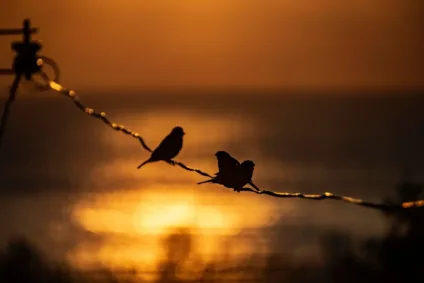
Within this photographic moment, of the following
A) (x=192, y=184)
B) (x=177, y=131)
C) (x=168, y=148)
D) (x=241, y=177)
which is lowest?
(x=241, y=177)

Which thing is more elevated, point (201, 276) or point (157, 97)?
point (157, 97)

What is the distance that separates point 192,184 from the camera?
47.4 meters

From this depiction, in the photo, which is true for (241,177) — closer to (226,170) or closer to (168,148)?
(226,170)

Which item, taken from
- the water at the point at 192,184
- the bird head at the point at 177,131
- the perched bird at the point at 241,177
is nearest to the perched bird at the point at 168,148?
the bird head at the point at 177,131

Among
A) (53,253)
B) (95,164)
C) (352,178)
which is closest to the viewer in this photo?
(53,253)

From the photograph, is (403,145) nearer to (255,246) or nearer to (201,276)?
(255,246)

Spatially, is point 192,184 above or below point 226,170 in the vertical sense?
above

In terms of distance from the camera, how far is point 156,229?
112 ft

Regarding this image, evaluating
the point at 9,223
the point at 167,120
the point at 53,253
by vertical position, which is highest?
the point at 167,120

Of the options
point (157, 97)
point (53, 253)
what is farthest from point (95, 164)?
point (157, 97)

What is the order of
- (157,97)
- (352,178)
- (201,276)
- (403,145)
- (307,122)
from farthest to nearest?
1. (157,97)
2. (307,122)
3. (403,145)
4. (352,178)
5. (201,276)

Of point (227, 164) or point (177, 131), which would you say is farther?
point (177, 131)

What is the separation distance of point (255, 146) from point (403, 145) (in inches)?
465

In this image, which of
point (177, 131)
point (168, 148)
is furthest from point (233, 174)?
point (177, 131)
